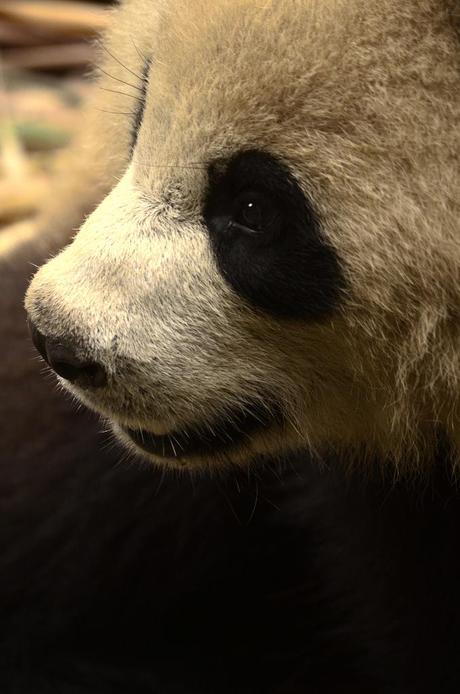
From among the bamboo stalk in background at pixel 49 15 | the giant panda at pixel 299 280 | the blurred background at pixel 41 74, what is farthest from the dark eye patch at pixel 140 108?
the bamboo stalk in background at pixel 49 15

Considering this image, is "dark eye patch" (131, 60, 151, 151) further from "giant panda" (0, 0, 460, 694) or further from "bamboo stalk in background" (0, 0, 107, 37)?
"bamboo stalk in background" (0, 0, 107, 37)

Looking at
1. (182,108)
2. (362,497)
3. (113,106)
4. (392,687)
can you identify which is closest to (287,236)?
(182,108)

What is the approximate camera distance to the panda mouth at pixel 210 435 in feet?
5.42

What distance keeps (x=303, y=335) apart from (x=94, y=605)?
1.06 m

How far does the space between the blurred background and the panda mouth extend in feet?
9.11

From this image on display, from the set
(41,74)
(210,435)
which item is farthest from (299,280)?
(41,74)

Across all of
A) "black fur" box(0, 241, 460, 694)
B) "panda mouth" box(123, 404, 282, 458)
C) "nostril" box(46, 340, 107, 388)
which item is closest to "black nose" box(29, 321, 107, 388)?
"nostril" box(46, 340, 107, 388)

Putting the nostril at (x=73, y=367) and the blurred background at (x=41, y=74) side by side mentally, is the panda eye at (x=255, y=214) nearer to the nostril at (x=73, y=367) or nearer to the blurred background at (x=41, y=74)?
the nostril at (x=73, y=367)

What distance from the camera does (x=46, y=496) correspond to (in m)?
2.41

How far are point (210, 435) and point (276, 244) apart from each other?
34 cm

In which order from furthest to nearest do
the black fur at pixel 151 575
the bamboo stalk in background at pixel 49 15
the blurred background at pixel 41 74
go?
1. the bamboo stalk in background at pixel 49 15
2. the blurred background at pixel 41 74
3. the black fur at pixel 151 575

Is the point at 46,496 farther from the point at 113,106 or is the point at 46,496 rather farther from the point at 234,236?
the point at 234,236

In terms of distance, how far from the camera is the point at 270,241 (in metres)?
1.50

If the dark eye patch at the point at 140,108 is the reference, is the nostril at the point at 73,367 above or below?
below
